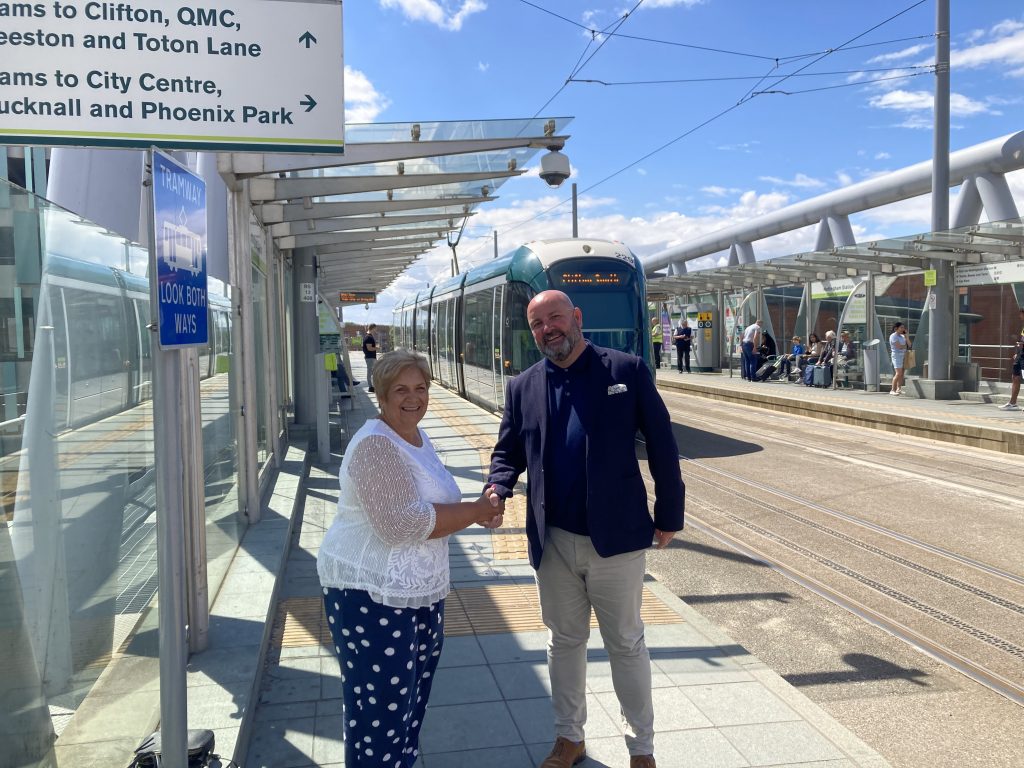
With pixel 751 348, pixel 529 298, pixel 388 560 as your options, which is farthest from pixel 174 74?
pixel 751 348

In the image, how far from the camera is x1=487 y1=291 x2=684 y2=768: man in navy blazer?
329 centimetres

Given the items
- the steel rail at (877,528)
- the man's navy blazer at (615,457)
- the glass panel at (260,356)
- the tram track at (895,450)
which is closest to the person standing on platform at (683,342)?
the tram track at (895,450)

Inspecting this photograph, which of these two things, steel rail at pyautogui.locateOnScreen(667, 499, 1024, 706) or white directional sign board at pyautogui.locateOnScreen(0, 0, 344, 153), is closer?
white directional sign board at pyautogui.locateOnScreen(0, 0, 344, 153)

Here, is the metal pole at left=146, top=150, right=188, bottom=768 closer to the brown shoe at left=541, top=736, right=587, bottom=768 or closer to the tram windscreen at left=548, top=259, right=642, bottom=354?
the brown shoe at left=541, top=736, right=587, bottom=768

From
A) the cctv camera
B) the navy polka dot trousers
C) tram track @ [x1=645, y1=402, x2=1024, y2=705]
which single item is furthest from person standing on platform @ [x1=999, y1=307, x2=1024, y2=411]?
the navy polka dot trousers

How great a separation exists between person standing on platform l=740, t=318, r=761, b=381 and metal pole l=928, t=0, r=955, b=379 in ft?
23.8

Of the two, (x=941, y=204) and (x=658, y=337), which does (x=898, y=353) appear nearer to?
(x=941, y=204)

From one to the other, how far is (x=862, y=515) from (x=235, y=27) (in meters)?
7.64

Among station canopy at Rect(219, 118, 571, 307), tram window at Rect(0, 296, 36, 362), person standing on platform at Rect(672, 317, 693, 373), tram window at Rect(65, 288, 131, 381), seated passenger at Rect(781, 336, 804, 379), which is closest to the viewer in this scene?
tram window at Rect(0, 296, 36, 362)

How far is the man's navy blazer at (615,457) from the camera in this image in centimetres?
327

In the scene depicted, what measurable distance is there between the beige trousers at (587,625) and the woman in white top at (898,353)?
57.2ft

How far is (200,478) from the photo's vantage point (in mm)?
4348

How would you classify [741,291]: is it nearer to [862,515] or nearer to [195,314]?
[862,515]

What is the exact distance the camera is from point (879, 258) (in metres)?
19.1
